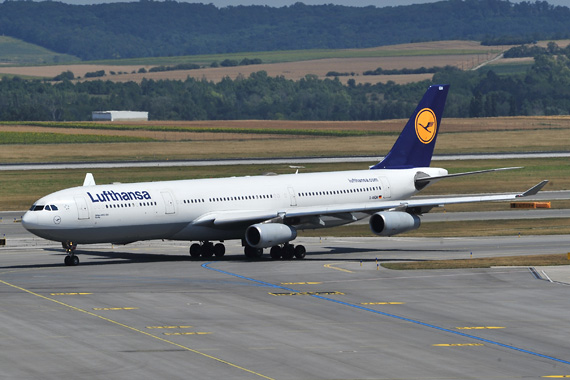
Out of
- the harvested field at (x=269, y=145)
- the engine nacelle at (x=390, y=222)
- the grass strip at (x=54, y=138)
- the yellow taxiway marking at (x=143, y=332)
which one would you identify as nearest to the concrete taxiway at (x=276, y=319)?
the yellow taxiway marking at (x=143, y=332)

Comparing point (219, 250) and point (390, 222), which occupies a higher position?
point (390, 222)

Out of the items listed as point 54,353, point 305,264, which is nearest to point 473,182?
point 305,264

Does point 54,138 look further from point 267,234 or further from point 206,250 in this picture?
point 267,234

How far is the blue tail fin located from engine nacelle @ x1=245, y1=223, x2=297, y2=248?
12535 mm

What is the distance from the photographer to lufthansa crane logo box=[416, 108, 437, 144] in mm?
71062

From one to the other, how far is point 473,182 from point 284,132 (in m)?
88.8

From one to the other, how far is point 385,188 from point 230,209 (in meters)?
11.4

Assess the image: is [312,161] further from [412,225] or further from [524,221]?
[412,225]

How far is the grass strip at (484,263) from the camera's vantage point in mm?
56406

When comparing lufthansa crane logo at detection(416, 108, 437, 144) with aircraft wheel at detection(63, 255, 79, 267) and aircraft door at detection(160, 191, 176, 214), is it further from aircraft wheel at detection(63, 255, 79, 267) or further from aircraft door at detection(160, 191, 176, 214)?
aircraft wheel at detection(63, 255, 79, 267)

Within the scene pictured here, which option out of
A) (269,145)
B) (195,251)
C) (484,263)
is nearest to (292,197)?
(195,251)

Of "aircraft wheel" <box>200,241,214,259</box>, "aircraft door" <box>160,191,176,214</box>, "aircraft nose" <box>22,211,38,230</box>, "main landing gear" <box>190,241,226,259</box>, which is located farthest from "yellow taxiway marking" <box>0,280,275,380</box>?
"aircraft wheel" <box>200,241,214,259</box>

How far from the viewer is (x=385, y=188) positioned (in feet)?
224

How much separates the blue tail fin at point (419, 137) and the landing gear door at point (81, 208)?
842 inches
